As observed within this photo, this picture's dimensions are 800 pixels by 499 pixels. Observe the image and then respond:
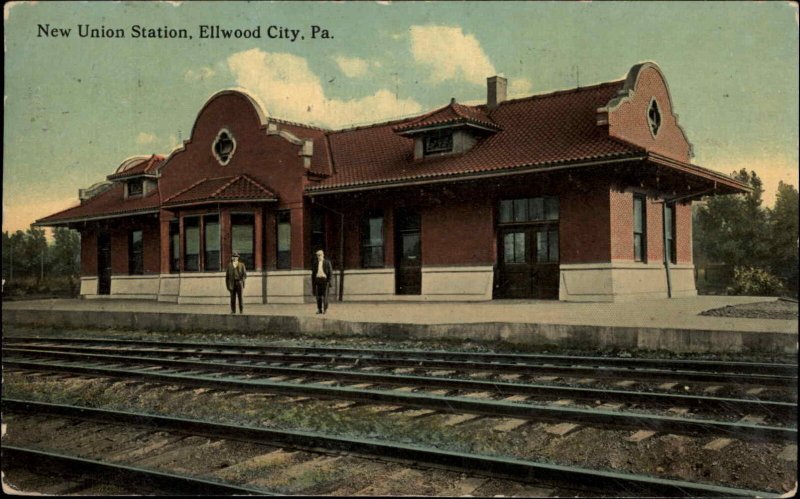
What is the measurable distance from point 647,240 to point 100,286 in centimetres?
2303

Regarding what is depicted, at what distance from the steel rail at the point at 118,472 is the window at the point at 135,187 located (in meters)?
23.8

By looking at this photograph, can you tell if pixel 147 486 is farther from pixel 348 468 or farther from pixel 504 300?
pixel 504 300

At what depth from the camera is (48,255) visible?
34.2 metres

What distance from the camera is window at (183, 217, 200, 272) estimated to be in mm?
23406

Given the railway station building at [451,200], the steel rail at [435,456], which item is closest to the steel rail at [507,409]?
the steel rail at [435,456]

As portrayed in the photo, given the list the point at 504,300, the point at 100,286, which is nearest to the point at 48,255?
the point at 100,286

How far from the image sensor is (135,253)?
2844 centimetres

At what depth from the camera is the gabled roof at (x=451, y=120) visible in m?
20.0

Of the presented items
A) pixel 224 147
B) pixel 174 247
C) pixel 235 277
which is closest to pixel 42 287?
pixel 174 247

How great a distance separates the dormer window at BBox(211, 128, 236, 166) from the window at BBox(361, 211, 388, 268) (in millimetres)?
5426

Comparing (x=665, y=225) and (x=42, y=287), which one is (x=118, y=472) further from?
(x=42, y=287)

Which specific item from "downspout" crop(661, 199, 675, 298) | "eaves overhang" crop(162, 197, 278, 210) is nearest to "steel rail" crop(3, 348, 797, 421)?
"eaves overhang" crop(162, 197, 278, 210)

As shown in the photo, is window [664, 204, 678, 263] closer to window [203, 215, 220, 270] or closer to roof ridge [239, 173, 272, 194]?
roof ridge [239, 173, 272, 194]

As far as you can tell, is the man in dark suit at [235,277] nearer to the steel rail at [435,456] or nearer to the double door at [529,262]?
the double door at [529,262]
